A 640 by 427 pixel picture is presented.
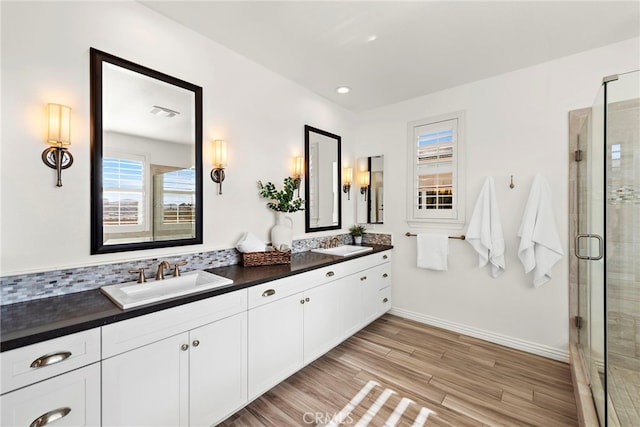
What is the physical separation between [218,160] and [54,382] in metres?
1.57

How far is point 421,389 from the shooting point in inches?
82.7

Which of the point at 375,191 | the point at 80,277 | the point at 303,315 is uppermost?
the point at 375,191

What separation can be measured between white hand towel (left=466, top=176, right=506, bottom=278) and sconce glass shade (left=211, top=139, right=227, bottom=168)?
2.45 metres

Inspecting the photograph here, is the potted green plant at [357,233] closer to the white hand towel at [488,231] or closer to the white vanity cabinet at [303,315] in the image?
the white vanity cabinet at [303,315]

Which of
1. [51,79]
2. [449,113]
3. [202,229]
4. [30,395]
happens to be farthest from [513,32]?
[30,395]

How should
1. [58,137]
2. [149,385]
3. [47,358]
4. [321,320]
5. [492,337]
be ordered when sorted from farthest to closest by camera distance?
[492,337], [321,320], [58,137], [149,385], [47,358]

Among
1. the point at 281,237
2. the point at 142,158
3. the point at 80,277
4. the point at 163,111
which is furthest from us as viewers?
the point at 281,237

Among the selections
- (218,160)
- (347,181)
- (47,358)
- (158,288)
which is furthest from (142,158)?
(347,181)

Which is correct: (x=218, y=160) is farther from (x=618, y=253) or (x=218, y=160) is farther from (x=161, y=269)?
(x=618, y=253)

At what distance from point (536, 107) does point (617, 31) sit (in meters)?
0.67

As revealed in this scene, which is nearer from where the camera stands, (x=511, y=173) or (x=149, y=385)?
(x=149, y=385)

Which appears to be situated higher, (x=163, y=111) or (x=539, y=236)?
(x=163, y=111)

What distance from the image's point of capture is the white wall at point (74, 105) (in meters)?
1.43

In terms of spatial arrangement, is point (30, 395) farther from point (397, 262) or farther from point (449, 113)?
point (449, 113)
